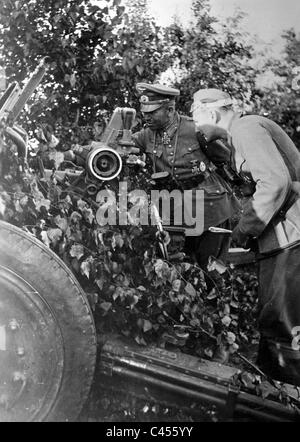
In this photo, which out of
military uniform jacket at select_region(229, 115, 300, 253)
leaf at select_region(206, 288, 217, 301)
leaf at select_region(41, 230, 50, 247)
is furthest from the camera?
leaf at select_region(206, 288, 217, 301)

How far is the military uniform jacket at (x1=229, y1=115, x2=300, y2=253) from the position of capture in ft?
7.25

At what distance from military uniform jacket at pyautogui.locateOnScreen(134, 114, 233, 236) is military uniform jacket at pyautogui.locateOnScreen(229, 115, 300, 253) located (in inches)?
30.7

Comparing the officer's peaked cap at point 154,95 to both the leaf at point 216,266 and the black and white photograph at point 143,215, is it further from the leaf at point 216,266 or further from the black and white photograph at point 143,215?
the leaf at point 216,266

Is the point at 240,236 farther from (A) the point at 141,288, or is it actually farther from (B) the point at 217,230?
(B) the point at 217,230

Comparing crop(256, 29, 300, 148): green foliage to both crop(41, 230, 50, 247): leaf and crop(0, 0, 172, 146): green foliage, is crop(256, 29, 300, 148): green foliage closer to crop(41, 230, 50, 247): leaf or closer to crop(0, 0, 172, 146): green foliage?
crop(0, 0, 172, 146): green foliage

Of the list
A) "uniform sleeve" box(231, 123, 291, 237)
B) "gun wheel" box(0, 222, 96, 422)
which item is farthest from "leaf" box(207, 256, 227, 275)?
"gun wheel" box(0, 222, 96, 422)

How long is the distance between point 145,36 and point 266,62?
652mm

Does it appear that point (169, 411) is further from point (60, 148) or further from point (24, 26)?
point (24, 26)

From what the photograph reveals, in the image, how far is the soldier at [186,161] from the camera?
316 centimetres

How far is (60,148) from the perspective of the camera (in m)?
2.69

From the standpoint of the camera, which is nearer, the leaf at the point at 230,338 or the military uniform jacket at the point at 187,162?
the leaf at the point at 230,338

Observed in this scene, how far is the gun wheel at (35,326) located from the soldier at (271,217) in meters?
0.86

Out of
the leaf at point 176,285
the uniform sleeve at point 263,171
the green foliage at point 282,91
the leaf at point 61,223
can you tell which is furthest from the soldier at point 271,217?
the leaf at point 61,223

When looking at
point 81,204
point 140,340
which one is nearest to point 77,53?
point 81,204
